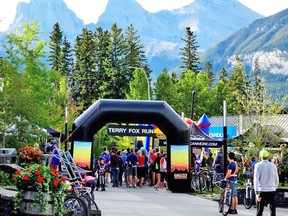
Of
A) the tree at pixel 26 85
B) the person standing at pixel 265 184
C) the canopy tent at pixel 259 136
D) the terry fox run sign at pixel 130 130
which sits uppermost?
the tree at pixel 26 85

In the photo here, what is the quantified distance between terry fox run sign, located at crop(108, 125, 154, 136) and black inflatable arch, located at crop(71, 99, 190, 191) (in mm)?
2024

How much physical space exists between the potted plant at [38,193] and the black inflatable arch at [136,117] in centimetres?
1575

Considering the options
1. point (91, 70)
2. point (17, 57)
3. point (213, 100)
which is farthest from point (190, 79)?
point (17, 57)

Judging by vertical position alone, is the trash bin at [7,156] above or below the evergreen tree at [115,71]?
below

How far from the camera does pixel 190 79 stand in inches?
3420

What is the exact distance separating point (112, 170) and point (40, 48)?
1888 centimetres

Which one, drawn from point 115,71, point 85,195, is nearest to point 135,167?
point 85,195

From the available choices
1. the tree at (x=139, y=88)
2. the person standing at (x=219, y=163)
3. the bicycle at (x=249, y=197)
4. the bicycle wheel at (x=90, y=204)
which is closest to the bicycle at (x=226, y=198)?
the bicycle at (x=249, y=197)

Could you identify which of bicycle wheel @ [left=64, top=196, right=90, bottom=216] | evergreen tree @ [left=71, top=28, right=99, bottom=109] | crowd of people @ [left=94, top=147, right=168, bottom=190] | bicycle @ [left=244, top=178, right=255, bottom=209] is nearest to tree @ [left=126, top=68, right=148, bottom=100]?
evergreen tree @ [left=71, top=28, right=99, bottom=109]

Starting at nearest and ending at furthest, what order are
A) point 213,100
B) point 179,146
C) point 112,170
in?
point 179,146 < point 112,170 < point 213,100

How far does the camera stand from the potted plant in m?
11.6

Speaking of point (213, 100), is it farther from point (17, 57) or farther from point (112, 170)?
point (112, 170)

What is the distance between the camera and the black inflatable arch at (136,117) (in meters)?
27.8

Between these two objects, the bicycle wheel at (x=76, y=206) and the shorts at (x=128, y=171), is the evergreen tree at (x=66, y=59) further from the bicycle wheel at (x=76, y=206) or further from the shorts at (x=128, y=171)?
the bicycle wheel at (x=76, y=206)
